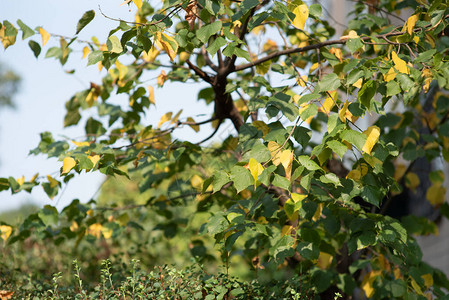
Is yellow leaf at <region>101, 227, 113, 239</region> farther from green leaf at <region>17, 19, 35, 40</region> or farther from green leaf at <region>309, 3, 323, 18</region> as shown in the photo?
green leaf at <region>309, 3, 323, 18</region>

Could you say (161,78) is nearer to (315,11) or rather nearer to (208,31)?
(208,31)

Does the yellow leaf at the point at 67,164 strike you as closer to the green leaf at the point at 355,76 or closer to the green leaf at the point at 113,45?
the green leaf at the point at 113,45

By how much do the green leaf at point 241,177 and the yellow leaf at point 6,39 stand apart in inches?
64.8

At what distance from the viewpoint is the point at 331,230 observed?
298cm

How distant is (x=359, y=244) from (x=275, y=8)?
1.22m

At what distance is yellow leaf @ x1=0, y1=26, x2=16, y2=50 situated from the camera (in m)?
2.92

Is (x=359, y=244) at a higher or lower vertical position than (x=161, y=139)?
lower

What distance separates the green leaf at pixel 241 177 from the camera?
2.14 metres

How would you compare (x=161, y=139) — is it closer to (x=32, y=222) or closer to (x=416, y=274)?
(x=32, y=222)

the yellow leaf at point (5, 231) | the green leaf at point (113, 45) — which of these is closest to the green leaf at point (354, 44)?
the green leaf at point (113, 45)

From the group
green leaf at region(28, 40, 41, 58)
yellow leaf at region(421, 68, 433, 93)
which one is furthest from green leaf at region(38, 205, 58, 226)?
yellow leaf at region(421, 68, 433, 93)

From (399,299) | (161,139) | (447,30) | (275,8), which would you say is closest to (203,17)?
(275,8)

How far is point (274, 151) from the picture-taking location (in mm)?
2422

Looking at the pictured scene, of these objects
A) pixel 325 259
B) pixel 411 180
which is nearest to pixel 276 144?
pixel 325 259
